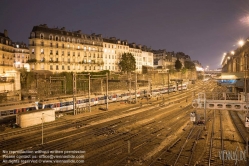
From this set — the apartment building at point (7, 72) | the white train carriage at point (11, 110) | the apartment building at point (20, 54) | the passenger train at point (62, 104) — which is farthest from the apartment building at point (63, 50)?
the apartment building at point (20, 54)

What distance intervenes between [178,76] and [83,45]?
7044cm

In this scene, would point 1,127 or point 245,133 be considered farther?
point 1,127

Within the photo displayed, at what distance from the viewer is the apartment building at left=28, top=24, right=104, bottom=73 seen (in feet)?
190

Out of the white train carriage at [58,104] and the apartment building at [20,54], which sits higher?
the apartment building at [20,54]

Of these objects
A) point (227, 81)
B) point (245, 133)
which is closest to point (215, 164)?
point (245, 133)

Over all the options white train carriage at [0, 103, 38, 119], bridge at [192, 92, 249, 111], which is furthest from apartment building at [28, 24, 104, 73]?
bridge at [192, 92, 249, 111]

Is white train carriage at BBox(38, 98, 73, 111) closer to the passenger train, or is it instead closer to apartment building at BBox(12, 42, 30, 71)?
the passenger train

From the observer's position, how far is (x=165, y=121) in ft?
93.7

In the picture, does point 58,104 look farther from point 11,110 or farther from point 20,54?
point 20,54

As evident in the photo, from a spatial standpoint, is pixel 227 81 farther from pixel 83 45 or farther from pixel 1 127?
pixel 83 45

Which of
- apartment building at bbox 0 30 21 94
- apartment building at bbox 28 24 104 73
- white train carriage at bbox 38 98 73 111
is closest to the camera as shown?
white train carriage at bbox 38 98 73 111

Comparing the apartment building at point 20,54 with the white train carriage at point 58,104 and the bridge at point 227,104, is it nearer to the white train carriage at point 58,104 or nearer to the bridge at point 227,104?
the white train carriage at point 58,104

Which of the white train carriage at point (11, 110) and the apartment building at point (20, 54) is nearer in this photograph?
the white train carriage at point (11, 110)

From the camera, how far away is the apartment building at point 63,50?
190 ft
